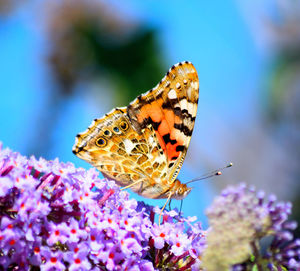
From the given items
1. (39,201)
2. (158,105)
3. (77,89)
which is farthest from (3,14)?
(39,201)

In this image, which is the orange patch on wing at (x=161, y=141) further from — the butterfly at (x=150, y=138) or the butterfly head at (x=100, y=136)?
the butterfly head at (x=100, y=136)

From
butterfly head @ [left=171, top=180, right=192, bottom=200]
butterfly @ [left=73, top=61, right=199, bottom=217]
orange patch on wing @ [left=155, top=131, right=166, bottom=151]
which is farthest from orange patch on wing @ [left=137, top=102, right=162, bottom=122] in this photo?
butterfly head @ [left=171, top=180, right=192, bottom=200]

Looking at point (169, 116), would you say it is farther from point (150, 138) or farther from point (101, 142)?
point (101, 142)

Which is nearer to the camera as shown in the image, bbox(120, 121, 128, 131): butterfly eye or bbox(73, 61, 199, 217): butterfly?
bbox(73, 61, 199, 217): butterfly

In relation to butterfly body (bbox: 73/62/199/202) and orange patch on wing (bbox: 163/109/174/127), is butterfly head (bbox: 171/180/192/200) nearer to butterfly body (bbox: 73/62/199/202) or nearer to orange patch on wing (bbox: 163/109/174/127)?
butterfly body (bbox: 73/62/199/202)

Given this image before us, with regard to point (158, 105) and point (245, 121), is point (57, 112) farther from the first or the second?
point (158, 105)

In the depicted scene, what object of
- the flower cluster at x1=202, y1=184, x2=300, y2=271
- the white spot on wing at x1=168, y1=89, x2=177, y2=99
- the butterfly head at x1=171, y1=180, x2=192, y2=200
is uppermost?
the white spot on wing at x1=168, y1=89, x2=177, y2=99
